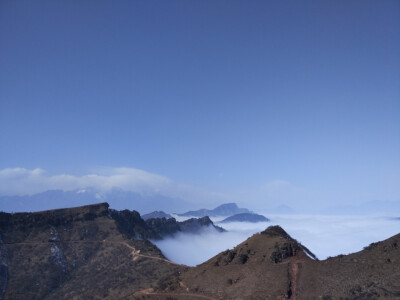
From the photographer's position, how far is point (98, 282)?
74.0m

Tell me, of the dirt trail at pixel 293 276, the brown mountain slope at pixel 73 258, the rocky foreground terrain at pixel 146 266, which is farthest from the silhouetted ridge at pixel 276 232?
the brown mountain slope at pixel 73 258

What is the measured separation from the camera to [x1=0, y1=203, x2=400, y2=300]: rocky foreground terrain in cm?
3903

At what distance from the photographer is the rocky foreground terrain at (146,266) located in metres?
39.0

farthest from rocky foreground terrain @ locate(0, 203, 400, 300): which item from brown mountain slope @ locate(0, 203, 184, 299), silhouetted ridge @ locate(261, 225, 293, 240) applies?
brown mountain slope @ locate(0, 203, 184, 299)

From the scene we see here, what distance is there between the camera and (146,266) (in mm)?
76438

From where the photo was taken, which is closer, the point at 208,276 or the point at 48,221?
the point at 208,276

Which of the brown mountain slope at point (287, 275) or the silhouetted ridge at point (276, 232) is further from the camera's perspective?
the silhouetted ridge at point (276, 232)

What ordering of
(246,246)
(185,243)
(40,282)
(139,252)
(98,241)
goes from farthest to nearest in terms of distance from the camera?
(185,243), (98,241), (139,252), (40,282), (246,246)

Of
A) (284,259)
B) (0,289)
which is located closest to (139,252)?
(0,289)

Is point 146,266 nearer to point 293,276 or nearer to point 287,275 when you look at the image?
point 287,275

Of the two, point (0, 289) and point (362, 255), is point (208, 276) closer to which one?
point (362, 255)

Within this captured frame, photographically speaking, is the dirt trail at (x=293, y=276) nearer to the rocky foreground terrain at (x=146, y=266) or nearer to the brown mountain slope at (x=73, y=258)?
the rocky foreground terrain at (x=146, y=266)

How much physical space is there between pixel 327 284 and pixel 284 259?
927 cm

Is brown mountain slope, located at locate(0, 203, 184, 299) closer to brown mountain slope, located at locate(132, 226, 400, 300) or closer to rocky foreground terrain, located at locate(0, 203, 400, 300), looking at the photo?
rocky foreground terrain, located at locate(0, 203, 400, 300)
